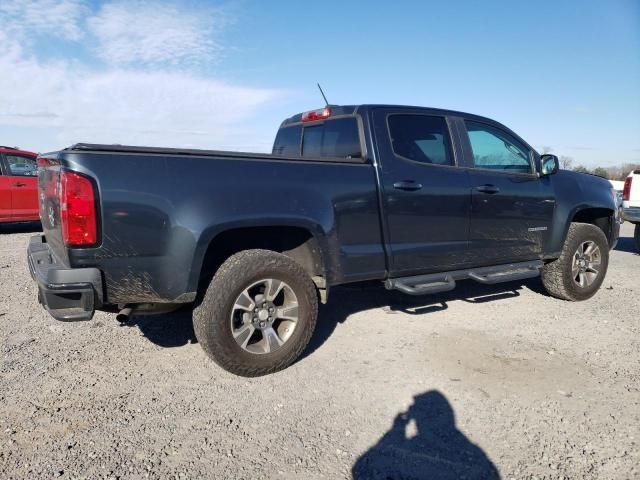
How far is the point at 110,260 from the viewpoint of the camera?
2.82 metres

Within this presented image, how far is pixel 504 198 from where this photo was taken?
4.57 m

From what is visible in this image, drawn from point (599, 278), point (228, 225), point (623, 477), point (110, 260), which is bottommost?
point (623, 477)

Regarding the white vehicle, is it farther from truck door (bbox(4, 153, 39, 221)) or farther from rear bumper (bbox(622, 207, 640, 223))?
truck door (bbox(4, 153, 39, 221))

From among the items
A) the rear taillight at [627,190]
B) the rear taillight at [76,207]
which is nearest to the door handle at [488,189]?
the rear taillight at [76,207]

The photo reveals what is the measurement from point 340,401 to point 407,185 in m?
1.81

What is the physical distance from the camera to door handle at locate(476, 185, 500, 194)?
4.37 meters

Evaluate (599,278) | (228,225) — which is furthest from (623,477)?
(599,278)

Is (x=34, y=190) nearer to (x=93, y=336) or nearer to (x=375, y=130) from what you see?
(x=93, y=336)

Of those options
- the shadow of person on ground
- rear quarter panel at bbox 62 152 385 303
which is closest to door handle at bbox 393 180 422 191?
rear quarter panel at bbox 62 152 385 303

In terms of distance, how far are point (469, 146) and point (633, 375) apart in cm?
234

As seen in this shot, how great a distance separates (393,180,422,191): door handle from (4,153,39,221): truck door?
8.75 meters

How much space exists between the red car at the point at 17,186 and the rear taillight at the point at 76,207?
8.25 m

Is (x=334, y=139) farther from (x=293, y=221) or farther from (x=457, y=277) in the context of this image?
(x=457, y=277)

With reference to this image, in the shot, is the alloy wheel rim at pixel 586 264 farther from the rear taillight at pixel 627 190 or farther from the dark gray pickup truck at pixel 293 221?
the rear taillight at pixel 627 190
